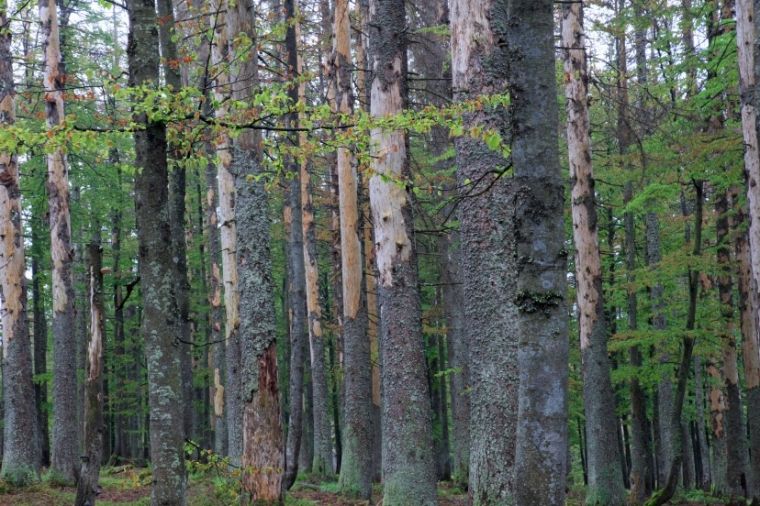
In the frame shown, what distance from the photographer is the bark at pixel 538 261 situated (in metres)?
3.67

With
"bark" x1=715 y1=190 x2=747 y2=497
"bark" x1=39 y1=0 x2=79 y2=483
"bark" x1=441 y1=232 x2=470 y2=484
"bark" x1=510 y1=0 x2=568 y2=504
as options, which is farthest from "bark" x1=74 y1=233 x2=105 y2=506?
"bark" x1=715 y1=190 x2=747 y2=497

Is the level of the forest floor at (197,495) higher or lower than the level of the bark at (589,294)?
lower

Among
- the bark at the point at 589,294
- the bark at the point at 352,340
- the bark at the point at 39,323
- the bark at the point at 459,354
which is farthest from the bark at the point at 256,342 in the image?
the bark at the point at 39,323

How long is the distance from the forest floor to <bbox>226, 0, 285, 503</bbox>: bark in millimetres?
503

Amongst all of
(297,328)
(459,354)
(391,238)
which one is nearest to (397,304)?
(391,238)

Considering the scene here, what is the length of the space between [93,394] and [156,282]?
8.00 ft

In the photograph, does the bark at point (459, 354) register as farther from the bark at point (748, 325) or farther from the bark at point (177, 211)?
the bark at point (177, 211)

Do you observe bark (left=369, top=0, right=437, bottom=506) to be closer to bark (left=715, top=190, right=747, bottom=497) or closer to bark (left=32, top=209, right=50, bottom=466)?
bark (left=715, top=190, right=747, bottom=497)

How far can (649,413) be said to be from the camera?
32219 millimetres

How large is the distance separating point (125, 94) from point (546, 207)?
3320 mm

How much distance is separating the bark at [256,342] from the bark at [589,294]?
6333 millimetres

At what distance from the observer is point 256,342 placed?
27.4ft

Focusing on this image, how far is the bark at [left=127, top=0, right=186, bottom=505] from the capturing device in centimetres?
611

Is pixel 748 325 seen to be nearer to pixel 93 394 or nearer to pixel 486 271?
pixel 486 271
